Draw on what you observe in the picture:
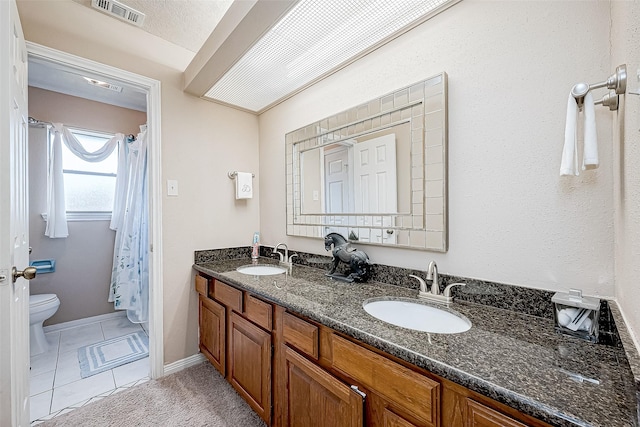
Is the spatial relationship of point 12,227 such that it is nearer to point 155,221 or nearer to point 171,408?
point 155,221

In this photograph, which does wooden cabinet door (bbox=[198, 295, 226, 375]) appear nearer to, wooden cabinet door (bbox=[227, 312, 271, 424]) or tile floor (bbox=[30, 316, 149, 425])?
wooden cabinet door (bbox=[227, 312, 271, 424])

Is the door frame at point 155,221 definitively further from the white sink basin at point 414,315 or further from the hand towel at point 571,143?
the hand towel at point 571,143

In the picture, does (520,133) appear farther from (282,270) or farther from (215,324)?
(215,324)

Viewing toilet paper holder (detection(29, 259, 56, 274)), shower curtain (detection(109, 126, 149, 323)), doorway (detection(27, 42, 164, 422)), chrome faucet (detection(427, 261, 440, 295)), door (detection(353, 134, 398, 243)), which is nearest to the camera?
chrome faucet (detection(427, 261, 440, 295))

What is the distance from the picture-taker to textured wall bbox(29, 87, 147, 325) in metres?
2.62

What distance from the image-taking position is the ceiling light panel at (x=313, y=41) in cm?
126

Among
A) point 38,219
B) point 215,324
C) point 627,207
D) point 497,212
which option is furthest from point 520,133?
point 38,219

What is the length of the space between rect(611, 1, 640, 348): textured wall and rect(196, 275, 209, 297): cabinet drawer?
2.02m

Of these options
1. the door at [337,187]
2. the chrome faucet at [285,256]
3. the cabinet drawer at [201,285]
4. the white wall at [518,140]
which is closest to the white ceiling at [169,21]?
the door at [337,187]

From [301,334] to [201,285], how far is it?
1.18 m

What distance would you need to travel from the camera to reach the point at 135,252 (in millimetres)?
2779

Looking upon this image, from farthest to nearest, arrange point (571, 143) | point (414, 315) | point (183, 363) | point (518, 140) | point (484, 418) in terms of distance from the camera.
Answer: point (183, 363)
point (414, 315)
point (518, 140)
point (571, 143)
point (484, 418)

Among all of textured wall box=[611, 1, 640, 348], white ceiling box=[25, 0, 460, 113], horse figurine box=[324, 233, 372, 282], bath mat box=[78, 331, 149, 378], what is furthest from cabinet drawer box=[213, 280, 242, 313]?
textured wall box=[611, 1, 640, 348]

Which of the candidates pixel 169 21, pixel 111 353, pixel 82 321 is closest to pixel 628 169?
pixel 169 21
